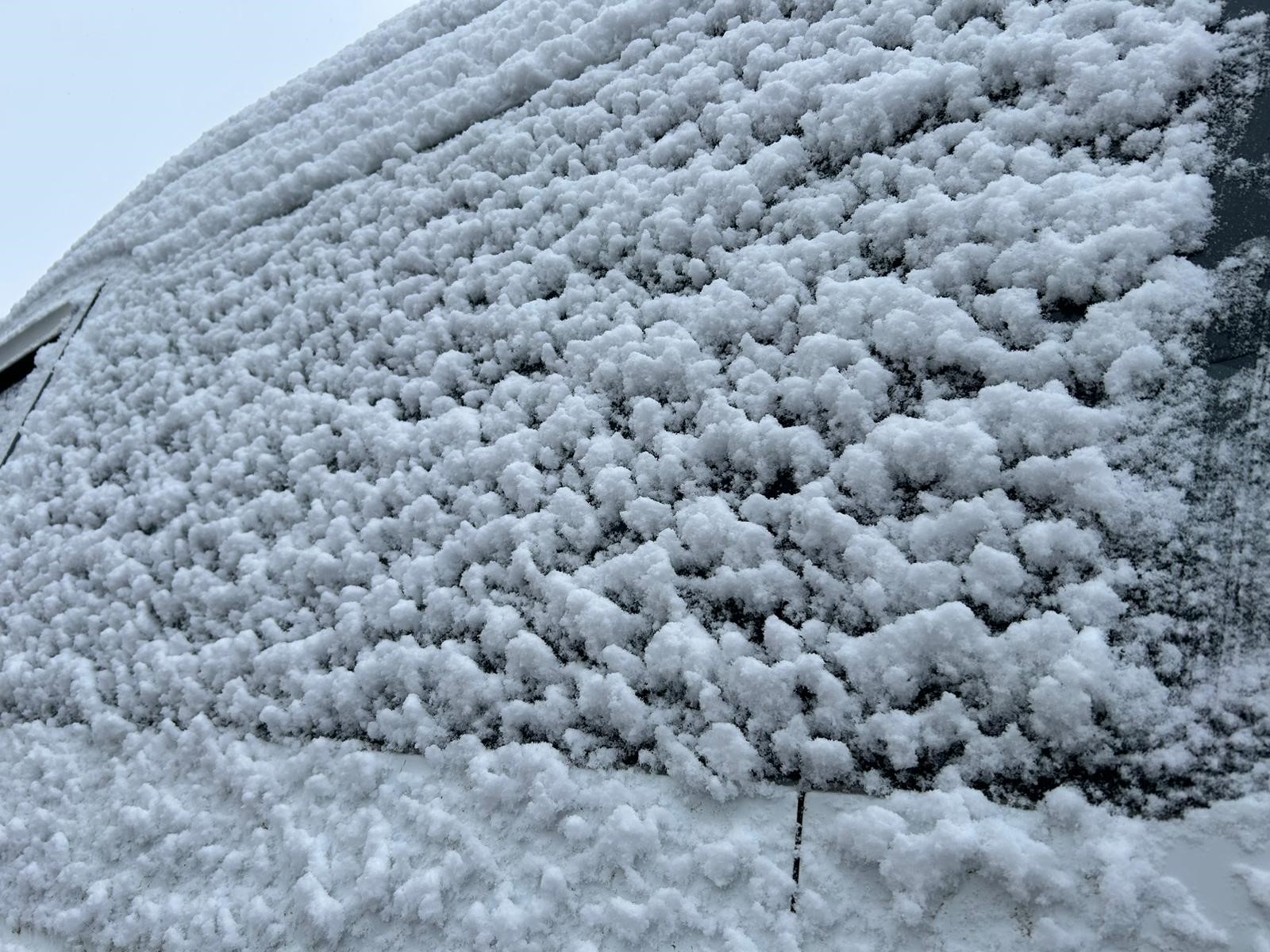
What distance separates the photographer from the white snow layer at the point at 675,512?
2.31 ft

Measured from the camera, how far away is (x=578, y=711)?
2.75 feet

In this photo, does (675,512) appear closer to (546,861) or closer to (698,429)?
(698,429)

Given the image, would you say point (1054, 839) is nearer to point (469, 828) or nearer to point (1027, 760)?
point (1027, 760)

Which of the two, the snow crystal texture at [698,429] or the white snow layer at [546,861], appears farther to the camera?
the snow crystal texture at [698,429]

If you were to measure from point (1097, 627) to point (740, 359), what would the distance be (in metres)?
0.48

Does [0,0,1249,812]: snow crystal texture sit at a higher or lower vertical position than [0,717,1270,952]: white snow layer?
higher

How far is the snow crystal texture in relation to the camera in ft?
2.40

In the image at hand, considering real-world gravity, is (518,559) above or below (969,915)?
above

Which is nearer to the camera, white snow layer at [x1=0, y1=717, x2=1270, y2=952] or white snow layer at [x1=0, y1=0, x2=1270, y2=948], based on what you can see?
white snow layer at [x1=0, y1=717, x2=1270, y2=952]

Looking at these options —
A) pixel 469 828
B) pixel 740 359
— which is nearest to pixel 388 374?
pixel 740 359

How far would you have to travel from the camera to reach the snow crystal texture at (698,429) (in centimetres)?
73

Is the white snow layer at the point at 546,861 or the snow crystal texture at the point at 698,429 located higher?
the snow crystal texture at the point at 698,429

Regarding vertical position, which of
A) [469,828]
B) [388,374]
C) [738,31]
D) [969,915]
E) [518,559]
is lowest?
[969,915]

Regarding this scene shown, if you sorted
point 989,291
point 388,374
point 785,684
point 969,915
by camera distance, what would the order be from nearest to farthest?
point 969,915, point 785,684, point 989,291, point 388,374
